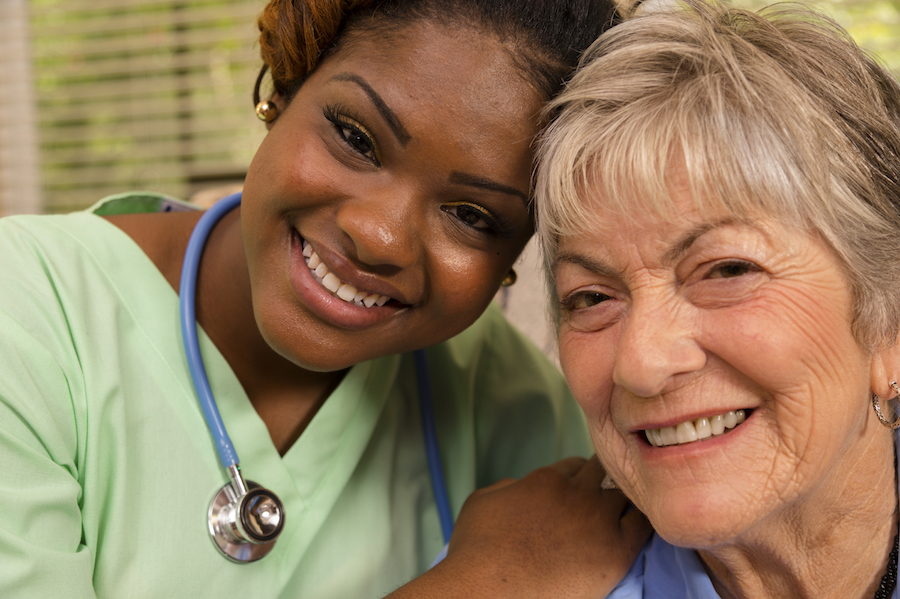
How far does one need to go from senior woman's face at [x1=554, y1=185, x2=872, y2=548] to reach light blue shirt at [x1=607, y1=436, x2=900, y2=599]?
0.19m

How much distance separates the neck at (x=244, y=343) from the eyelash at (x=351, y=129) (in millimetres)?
366

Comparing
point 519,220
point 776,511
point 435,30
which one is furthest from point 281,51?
point 776,511

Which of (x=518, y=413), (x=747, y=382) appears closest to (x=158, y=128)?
(x=518, y=413)

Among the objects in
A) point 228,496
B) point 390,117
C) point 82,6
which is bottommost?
point 82,6

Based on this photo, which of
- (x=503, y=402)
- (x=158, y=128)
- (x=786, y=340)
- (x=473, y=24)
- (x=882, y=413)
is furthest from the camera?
(x=158, y=128)

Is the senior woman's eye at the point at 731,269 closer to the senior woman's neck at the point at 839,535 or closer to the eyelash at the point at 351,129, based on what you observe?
the senior woman's neck at the point at 839,535

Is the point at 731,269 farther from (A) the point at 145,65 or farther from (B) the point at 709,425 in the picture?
(A) the point at 145,65

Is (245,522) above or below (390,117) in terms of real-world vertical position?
below

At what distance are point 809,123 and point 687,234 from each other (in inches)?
8.1

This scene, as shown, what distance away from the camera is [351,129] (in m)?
1.19

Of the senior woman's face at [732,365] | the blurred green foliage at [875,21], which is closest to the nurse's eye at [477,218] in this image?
the senior woman's face at [732,365]

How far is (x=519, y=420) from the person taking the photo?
70.0 inches

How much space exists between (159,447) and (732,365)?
89 cm

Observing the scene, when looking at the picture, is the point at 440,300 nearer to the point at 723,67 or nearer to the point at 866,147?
the point at 723,67
